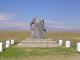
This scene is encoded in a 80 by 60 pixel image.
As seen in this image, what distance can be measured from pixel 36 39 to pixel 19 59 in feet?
43.6

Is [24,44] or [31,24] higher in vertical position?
[31,24]

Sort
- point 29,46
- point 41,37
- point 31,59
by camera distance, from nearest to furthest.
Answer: point 31,59
point 29,46
point 41,37

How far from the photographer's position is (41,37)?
32438mm

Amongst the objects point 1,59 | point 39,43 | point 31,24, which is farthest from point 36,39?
point 1,59

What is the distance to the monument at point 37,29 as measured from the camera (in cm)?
3253

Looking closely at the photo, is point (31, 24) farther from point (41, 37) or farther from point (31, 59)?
point (31, 59)

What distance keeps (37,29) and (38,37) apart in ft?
3.69

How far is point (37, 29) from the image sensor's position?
32969 mm

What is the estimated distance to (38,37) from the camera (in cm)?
3234

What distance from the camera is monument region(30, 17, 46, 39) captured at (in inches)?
1281

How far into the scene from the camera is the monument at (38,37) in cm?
2947

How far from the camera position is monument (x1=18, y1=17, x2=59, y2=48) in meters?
29.5

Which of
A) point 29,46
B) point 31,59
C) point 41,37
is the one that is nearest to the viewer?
point 31,59

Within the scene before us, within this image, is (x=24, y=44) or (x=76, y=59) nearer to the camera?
(x=76, y=59)
